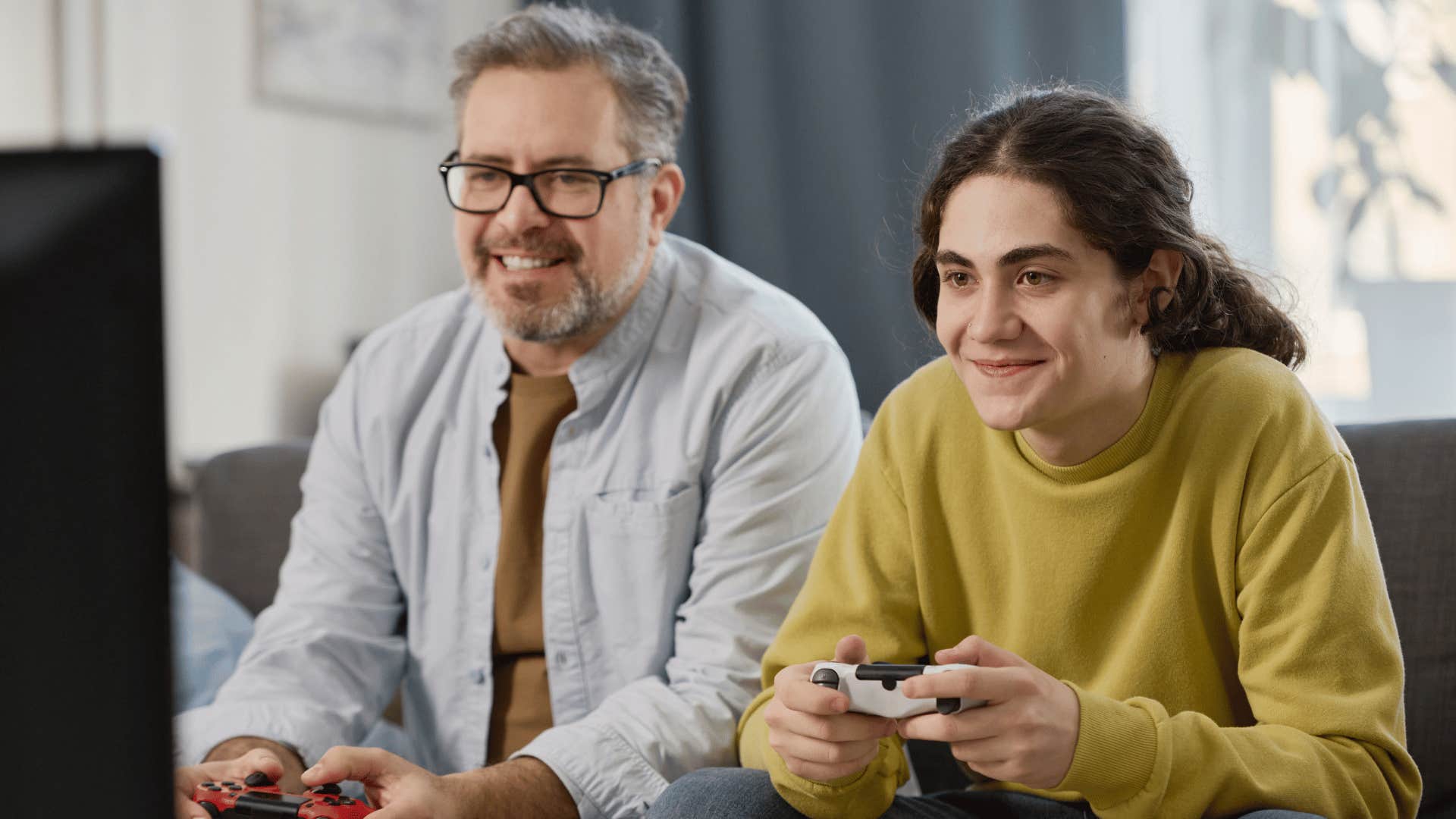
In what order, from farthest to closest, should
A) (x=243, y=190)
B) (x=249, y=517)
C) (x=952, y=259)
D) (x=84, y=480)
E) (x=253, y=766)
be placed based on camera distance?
(x=243, y=190) → (x=249, y=517) → (x=253, y=766) → (x=952, y=259) → (x=84, y=480)

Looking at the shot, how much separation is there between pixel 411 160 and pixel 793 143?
92cm

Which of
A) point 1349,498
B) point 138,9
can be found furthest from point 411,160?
point 1349,498

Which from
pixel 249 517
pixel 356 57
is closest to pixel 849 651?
pixel 249 517

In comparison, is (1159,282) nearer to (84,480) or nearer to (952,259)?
(952,259)

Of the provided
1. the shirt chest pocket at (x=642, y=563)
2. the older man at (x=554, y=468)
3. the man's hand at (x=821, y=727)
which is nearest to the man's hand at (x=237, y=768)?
the older man at (x=554, y=468)

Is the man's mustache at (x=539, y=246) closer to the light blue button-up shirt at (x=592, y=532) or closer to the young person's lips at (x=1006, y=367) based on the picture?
the light blue button-up shirt at (x=592, y=532)

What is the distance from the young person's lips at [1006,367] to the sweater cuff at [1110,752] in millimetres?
278

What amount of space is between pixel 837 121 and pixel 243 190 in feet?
4.06

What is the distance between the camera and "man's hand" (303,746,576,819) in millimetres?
1209

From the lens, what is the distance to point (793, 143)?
285 centimetres

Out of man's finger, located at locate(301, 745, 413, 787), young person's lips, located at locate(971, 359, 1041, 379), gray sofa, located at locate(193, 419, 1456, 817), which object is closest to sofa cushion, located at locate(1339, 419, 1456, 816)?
gray sofa, located at locate(193, 419, 1456, 817)

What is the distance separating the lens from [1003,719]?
97 cm

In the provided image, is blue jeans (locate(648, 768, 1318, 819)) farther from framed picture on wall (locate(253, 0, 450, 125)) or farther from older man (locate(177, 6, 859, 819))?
framed picture on wall (locate(253, 0, 450, 125))

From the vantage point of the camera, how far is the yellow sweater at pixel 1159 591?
1.04m
